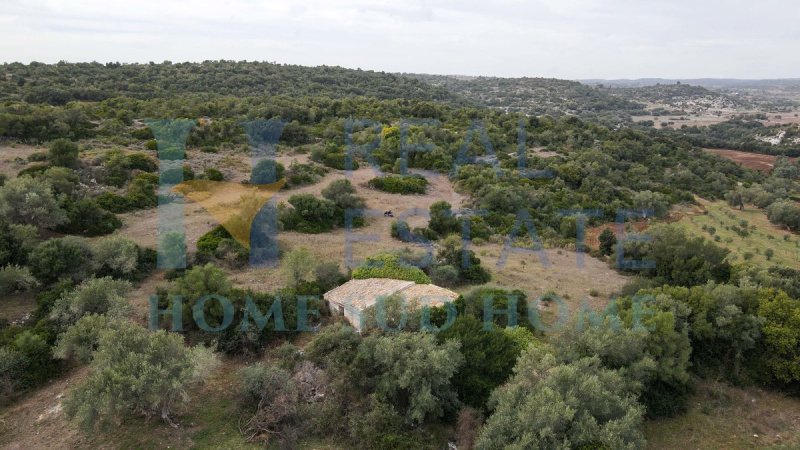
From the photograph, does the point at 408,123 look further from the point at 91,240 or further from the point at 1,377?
the point at 1,377

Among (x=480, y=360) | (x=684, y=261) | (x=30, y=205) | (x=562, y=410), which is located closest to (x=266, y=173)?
(x=30, y=205)

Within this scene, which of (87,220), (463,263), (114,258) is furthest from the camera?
(87,220)

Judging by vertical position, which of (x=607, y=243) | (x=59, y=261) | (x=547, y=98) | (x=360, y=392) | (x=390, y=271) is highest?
(x=547, y=98)

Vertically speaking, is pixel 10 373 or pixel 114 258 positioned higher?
pixel 114 258

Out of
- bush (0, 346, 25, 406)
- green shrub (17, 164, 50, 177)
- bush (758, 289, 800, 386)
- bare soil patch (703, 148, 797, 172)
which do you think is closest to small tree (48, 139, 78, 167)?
green shrub (17, 164, 50, 177)

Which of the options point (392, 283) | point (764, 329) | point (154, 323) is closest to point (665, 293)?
point (764, 329)

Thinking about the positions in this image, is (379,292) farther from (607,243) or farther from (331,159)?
(331,159)
